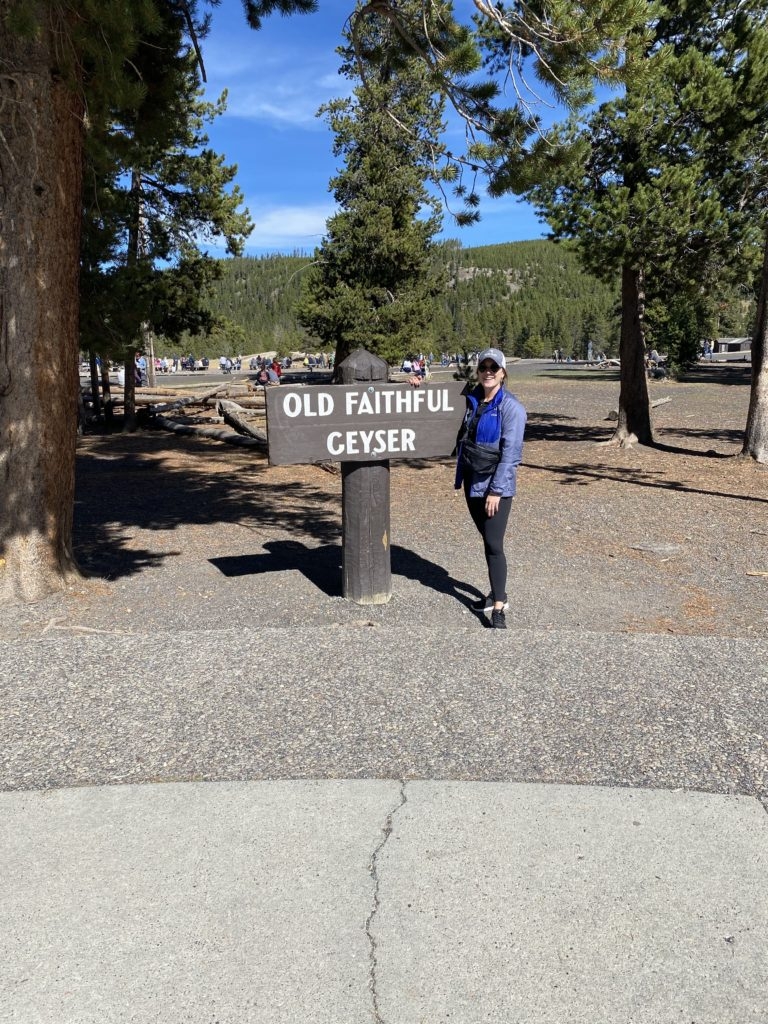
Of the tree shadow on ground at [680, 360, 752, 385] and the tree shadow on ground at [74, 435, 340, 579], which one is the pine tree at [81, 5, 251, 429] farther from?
the tree shadow on ground at [680, 360, 752, 385]

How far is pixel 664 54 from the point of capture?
607 centimetres

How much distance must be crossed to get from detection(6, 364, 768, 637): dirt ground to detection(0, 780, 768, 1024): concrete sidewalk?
2.42m

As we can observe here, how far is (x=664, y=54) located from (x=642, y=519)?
4.67 m

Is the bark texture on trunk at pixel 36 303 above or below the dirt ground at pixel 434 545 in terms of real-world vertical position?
above

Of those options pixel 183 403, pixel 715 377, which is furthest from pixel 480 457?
pixel 715 377

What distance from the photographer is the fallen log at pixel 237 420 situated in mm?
17828

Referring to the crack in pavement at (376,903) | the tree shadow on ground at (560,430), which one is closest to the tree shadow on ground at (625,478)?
the tree shadow on ground at (560,430)

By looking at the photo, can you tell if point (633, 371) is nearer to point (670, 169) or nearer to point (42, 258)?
point (670, 169)

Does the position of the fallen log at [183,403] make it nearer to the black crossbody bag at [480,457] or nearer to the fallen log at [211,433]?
the fallen log at [211,433]

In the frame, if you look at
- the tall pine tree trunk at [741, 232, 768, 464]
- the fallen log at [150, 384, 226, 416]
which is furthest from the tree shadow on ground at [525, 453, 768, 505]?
the fallen log at [150, 384, 226, 416]

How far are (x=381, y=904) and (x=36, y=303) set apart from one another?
4.64 metres

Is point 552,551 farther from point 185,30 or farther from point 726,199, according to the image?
point 726,199

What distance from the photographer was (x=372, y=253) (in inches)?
→ 1323

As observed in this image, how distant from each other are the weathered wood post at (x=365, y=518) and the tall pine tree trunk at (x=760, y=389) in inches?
336
